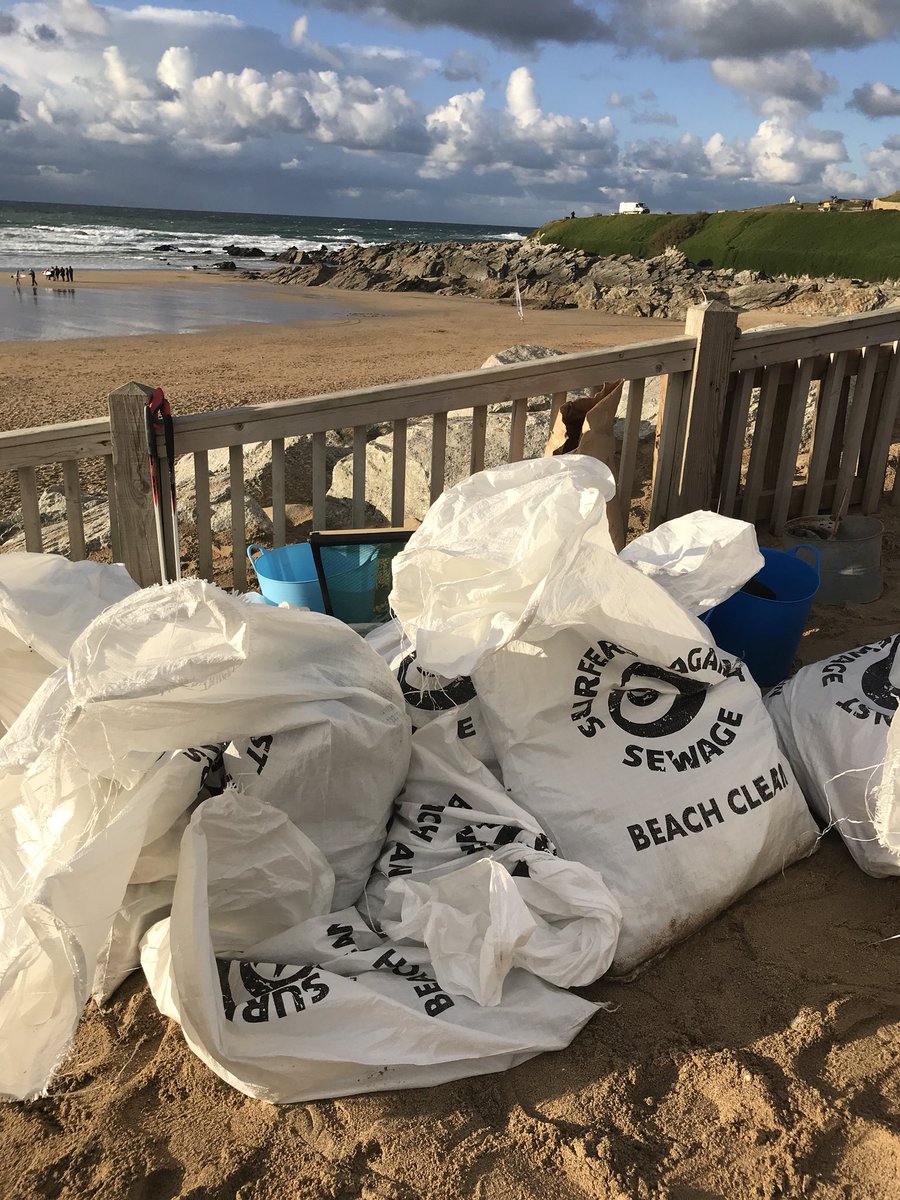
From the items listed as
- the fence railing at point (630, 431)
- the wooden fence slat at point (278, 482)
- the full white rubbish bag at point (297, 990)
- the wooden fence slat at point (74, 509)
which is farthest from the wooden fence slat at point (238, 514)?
the full white rubbish bag at point (297, 990)

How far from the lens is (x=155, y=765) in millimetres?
1893

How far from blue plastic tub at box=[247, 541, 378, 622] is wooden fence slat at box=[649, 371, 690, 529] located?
158cm

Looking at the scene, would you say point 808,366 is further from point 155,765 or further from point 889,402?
point 155,765

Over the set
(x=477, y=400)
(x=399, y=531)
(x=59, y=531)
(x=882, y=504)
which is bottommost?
(x=59, y=531)

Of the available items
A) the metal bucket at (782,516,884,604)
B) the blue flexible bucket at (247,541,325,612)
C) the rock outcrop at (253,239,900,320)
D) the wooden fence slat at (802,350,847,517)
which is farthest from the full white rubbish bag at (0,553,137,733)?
the rock outcrop at (253,239,900,320)

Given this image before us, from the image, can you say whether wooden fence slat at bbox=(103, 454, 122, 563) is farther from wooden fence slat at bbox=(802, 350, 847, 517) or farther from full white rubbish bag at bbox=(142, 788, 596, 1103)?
wooden fence slat at bbox=(802, 350, 847, 517)

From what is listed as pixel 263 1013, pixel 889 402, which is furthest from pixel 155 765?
pixel 889 402

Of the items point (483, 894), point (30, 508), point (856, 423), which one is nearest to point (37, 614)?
point (30, 508)

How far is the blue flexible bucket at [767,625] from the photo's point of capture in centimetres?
300

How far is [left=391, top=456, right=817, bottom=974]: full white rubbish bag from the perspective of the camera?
214 cm

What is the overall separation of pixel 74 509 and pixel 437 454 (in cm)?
131

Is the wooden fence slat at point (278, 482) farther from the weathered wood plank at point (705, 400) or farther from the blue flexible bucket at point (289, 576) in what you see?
the weathered wood plank at point (705, 400)

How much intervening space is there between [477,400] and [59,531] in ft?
9.93

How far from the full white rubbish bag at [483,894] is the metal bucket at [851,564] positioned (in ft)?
7.26
